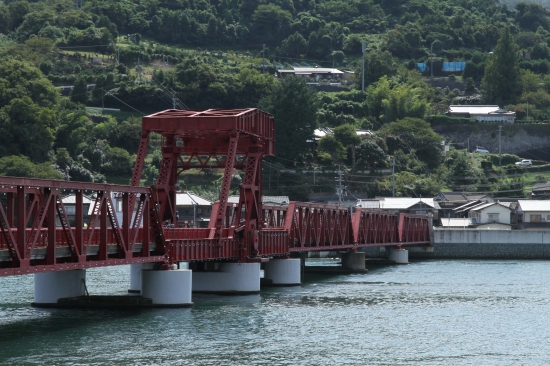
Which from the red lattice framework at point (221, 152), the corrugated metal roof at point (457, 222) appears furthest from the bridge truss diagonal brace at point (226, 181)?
the corrugated metal roof at point (457, 222)

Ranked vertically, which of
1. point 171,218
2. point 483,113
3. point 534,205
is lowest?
point 171,218

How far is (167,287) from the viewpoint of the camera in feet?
166

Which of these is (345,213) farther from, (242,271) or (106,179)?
(106,179)

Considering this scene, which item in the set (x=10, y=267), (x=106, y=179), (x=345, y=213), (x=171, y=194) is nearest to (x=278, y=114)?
(x=106, y=179)

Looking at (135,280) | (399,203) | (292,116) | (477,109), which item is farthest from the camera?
(477,109)

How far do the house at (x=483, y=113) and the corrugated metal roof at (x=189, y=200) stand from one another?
252 ft

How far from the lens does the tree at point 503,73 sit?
189125 millimetres

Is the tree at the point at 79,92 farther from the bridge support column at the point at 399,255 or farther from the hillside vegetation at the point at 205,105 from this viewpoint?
the bridge support column at the point at 399,255

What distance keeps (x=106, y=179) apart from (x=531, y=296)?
68842mm

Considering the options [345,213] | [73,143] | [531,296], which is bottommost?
[531,296]

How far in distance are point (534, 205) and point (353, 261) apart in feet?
144

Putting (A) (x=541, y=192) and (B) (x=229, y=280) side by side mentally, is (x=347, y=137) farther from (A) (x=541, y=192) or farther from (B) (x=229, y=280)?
(B) (x=229, y=280)

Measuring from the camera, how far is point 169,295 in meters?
50.6

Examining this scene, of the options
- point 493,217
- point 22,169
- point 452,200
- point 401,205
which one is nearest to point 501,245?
point 493,217
